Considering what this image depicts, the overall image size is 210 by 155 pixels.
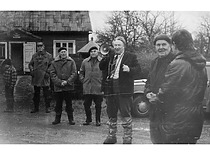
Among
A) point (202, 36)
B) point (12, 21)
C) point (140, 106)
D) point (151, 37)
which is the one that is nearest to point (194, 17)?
point (202, 36)

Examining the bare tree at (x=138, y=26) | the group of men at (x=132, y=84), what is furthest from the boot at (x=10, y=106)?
the bare tree at (x=138, y=26)

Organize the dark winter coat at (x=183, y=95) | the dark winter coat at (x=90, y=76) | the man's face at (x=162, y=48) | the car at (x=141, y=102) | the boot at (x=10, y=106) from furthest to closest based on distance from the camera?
1. the boot at (x=10, y=106)
2. the dark winter coat at (x=90, y=76)
3. the car at (x=141, y=102)
4. the man's face at (x=162, y=48)
5. the dark winter coat at (x=183, y=95)

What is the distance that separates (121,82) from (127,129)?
18.2 inches

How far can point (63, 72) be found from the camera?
358cm

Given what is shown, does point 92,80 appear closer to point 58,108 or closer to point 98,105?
point 98,105

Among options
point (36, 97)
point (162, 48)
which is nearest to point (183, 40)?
point (162, 48)

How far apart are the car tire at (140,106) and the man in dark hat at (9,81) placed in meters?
1.21

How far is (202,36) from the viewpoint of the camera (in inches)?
139

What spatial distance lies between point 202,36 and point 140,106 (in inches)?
36.4

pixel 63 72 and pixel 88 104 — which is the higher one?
pixel 63 72

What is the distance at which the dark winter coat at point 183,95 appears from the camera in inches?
123

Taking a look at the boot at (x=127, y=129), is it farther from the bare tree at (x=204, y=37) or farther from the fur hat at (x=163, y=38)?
the bare tree at (x=204, y=37)

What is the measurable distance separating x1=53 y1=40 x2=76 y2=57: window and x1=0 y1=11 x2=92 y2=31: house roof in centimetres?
15

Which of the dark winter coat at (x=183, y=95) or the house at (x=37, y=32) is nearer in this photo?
the dark winter coat at (x=183, y=95)
